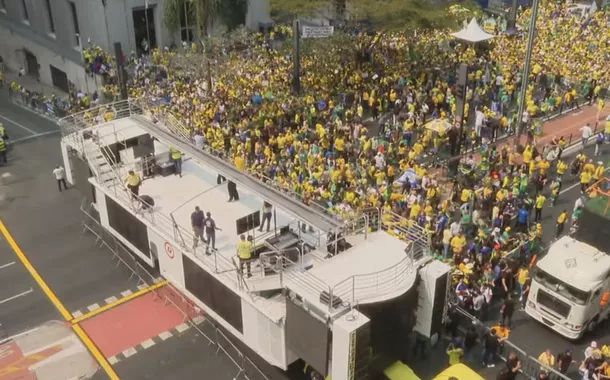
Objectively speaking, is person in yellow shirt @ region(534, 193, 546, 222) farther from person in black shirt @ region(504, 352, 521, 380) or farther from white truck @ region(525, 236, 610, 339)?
person in black shirt @ region(504, 352, 521, 380)

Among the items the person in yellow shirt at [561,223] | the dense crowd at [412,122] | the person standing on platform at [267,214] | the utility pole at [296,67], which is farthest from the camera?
the utility pole at [296,67]

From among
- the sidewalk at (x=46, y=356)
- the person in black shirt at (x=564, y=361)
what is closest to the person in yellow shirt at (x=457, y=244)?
the person in black shirt at (x=564, y=361)

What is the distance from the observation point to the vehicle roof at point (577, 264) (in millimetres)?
18250

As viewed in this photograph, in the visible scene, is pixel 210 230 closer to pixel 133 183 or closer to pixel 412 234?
pixel 133 183

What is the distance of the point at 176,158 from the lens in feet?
71.7

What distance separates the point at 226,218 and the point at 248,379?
485 cm

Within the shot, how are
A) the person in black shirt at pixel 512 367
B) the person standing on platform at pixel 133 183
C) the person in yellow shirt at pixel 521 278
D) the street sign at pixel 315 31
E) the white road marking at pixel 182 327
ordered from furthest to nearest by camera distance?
the street sign at pixel 315 31 < the person standing on platform at pixel 133 183 < the person in yellow shirt at pixel 521 278 < the white road marking at pixel 182 327 < the person in black shirt at pixel 512 367

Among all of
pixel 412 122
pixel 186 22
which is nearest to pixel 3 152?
pixel 186 22

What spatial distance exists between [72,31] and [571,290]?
37775 mm

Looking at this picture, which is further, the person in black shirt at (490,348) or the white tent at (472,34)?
the white tent at (472,34)

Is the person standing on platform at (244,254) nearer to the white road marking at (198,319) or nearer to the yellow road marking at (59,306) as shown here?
the white road marking at (198,319)

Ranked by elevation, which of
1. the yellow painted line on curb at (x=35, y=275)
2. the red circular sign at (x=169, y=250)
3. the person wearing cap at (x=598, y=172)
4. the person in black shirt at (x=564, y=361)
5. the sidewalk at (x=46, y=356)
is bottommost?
the sidewalk at (x=46, y=356)

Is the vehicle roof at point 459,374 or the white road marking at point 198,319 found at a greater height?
the vehicle roof at point 459,374

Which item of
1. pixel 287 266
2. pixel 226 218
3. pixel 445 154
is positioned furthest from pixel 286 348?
pixel 445 154
